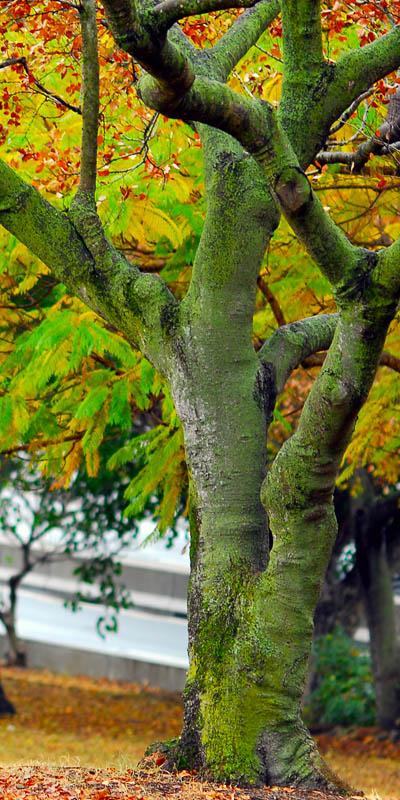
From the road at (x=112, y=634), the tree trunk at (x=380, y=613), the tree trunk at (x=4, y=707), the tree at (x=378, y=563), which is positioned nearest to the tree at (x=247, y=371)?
the tree at (x=378, y=563)

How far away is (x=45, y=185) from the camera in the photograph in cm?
627

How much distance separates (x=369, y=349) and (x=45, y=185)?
2785mm

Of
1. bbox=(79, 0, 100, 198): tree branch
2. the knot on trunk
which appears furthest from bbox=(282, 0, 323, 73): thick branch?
the knot on trunk

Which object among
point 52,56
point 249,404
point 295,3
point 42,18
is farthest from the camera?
point 52,56

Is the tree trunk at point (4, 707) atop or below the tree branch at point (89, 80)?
below

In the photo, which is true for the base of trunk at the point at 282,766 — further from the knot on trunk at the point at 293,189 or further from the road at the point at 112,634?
the road at the point at 112,634

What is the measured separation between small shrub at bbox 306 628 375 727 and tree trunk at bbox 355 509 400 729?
16.9 inches

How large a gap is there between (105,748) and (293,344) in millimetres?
8481

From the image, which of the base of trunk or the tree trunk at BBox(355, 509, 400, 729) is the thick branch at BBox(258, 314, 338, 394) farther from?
the tree trunk at BBox(355, 509, 400, 729)

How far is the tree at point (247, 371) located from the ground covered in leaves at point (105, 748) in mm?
275

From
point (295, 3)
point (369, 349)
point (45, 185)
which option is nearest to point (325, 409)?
point (369, 349)

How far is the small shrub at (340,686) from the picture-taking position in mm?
13664

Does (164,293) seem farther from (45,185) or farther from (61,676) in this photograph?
(61,676)

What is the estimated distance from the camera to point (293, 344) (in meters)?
5.36
